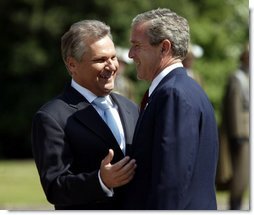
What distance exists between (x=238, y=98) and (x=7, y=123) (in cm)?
1527

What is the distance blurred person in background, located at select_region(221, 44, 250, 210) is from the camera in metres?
10.4

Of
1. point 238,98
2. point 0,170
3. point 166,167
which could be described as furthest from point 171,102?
point 0,170

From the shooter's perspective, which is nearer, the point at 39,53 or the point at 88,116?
the point at 88,116

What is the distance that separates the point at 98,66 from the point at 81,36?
17 centimetres

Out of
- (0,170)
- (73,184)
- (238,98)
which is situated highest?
(73,184)

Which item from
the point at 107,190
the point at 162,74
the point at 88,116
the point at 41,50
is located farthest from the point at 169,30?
the point at 41,50

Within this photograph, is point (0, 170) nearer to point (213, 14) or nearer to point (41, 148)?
point (213, 14)

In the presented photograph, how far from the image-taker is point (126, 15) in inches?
936

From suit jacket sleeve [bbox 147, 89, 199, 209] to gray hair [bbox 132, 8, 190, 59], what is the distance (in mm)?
295

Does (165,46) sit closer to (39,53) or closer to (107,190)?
(107,190)

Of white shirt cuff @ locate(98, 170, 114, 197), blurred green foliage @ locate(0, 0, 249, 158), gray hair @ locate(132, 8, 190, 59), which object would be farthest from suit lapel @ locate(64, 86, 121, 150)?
blurred green foliage @ locate(0, 0, 249, 158)

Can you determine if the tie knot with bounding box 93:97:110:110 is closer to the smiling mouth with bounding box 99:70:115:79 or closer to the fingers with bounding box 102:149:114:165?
the smiling mouth with bounding box 99:70:115:79

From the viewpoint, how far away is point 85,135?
4281 millimetres

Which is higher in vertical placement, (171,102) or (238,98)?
(171,102)
